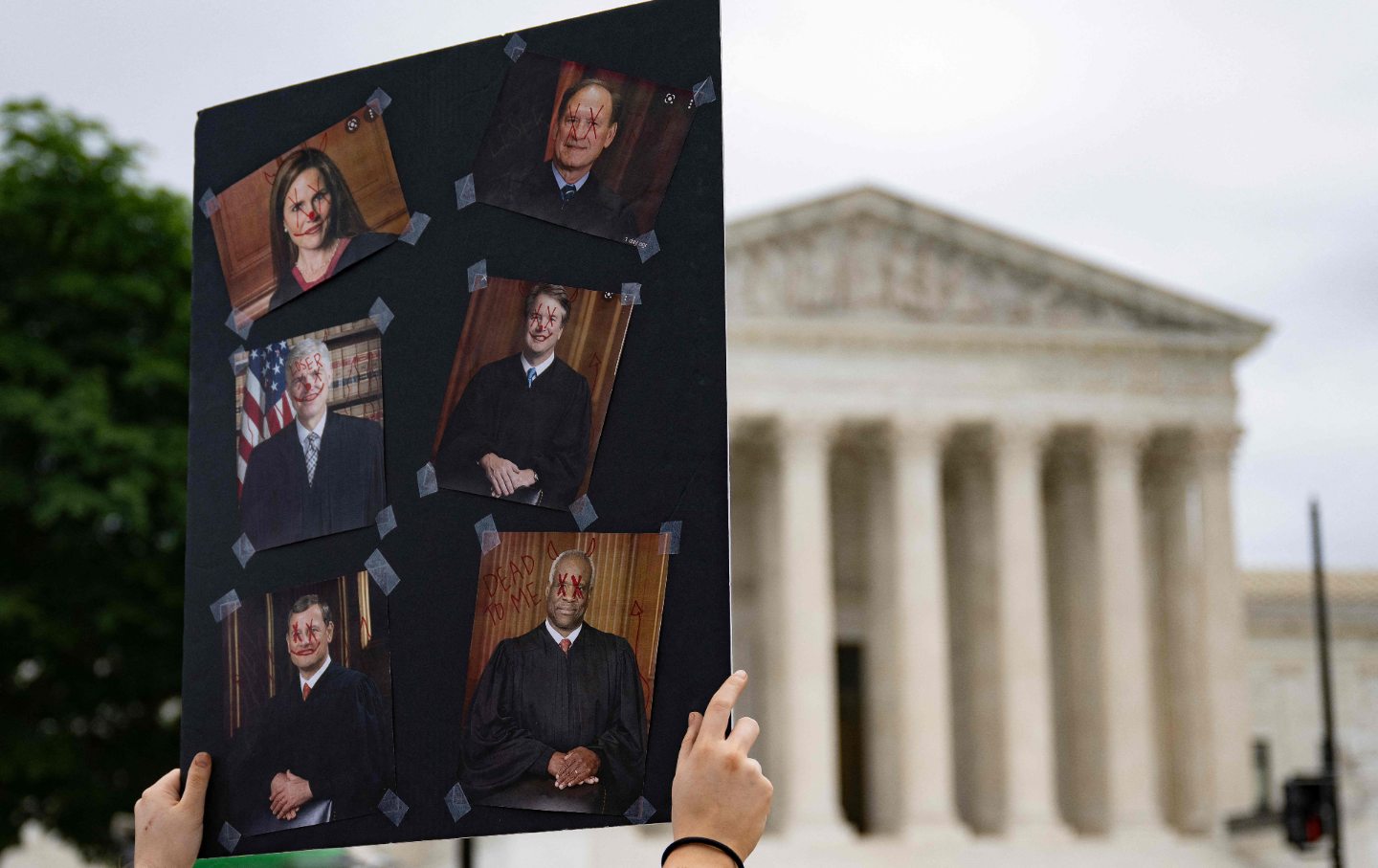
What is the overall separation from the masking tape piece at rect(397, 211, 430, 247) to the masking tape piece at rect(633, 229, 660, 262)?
54 cm

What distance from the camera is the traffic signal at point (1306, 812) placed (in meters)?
26.5

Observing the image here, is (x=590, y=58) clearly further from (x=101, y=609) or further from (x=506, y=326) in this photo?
(x=101, y=609)

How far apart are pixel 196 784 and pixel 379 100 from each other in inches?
62.2

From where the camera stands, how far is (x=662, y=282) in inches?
134

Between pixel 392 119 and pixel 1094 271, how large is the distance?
4920 cm

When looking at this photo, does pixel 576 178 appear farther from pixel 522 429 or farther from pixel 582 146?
pixel 522 429

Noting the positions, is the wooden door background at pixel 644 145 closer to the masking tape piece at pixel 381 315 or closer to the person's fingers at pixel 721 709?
the masking tape piece at pixel 381 315

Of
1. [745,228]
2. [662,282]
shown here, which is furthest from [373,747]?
[745,228]

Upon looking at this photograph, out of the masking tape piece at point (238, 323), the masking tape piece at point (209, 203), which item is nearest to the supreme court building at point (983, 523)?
the masking tape piece at point (209, 203)

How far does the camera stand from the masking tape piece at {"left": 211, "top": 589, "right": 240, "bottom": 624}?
379 cm

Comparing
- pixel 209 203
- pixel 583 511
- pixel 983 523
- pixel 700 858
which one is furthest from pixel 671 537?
pixel 983 523

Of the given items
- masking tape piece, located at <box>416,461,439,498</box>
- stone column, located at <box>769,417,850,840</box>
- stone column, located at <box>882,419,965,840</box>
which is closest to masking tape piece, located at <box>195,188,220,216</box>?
masking tape piece, located at <box>416,461,439,498</box>

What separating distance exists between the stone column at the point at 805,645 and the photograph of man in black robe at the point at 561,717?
1807 inches

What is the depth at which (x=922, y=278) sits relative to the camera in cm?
5109
